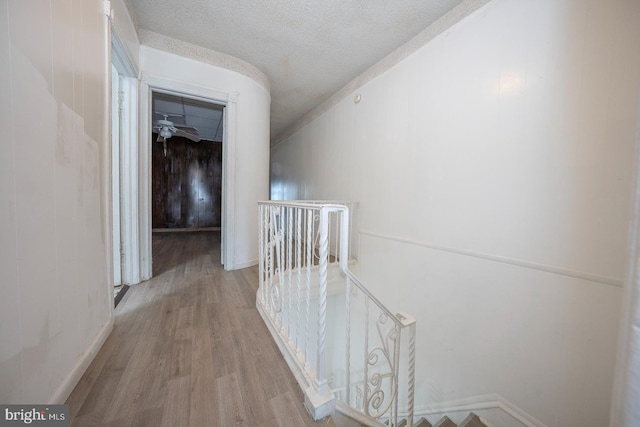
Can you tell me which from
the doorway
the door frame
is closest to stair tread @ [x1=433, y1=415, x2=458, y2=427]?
the door frame

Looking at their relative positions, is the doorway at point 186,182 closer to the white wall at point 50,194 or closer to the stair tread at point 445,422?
the white wall at point 50,194

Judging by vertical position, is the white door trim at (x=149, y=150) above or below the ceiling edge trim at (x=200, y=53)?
below

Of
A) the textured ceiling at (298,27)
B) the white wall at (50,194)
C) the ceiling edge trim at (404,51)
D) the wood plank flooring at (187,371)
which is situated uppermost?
the textured ceiling at (298,27)

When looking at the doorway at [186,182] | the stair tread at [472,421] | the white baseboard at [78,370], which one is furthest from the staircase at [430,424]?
the doorway at [186,182]

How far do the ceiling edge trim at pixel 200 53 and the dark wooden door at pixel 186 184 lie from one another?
394cm

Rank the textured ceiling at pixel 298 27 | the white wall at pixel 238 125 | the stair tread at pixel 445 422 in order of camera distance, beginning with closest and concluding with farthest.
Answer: the stair tread at pixel 445 422 → the textured ceiling at pixel 298 27 → the white wall at pixel 238 125

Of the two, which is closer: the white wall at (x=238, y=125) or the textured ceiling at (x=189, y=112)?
the white wall at (x=238, y=125)

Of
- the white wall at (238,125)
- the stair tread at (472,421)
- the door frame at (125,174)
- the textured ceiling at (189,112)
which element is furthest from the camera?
the textured ceiling at (189,112)

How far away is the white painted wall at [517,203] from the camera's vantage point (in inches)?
47.4

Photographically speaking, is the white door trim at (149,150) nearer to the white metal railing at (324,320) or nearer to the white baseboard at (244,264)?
the white baseboard at (244,264)

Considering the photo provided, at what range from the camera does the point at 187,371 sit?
123 cm

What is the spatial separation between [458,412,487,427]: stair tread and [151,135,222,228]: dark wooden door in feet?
21.4

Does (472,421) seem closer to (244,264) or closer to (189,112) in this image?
(244,264)

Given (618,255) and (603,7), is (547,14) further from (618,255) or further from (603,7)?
(618,255)
